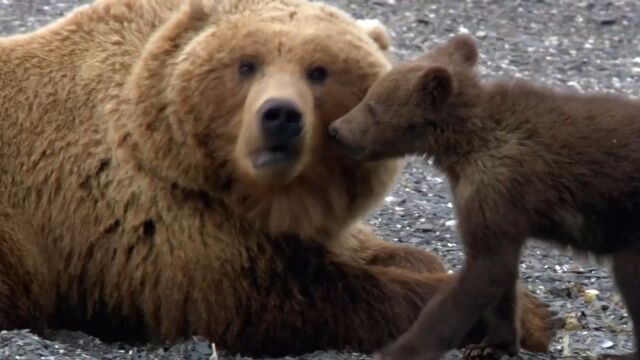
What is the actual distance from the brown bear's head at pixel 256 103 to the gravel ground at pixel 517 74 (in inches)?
23.3

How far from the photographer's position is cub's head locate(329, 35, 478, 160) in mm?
5359

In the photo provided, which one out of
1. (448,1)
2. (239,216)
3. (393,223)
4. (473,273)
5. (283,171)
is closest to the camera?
(473,273)

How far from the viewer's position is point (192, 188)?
6.03m

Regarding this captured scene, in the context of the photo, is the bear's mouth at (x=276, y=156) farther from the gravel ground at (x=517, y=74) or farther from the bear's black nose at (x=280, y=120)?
the gravel ground at (x=517, y=74)

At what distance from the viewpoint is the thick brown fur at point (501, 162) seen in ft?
16.9

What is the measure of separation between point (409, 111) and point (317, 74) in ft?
1.75

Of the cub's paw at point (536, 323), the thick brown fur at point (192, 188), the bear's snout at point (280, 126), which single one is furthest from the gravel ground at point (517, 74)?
the bear's snout at point (280, 126)

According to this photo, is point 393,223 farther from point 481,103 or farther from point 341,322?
point 481,103

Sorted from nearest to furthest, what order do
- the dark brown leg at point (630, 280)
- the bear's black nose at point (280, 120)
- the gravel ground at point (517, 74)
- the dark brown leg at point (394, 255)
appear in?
the dark brown leg at point (630, 280) → the bear's black nose at point (280, 120) → the gravel ground at point (517, 74) → the dark brown leg at point (394, 255)

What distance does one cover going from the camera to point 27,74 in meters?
6.39

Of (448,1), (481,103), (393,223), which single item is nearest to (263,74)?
(481,103)

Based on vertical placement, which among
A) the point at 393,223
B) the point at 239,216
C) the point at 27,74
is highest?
the point at 27,74

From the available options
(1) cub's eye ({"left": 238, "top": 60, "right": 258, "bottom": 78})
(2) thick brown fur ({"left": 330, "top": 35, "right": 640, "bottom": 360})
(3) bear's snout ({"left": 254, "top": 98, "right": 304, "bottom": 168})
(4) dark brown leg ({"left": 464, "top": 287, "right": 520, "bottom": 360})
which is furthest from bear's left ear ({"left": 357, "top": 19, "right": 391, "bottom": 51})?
(4) dark brown leg ({"left": 464, "top": 287, "right": 520, "bottom": 360})

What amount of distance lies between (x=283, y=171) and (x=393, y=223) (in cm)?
254
